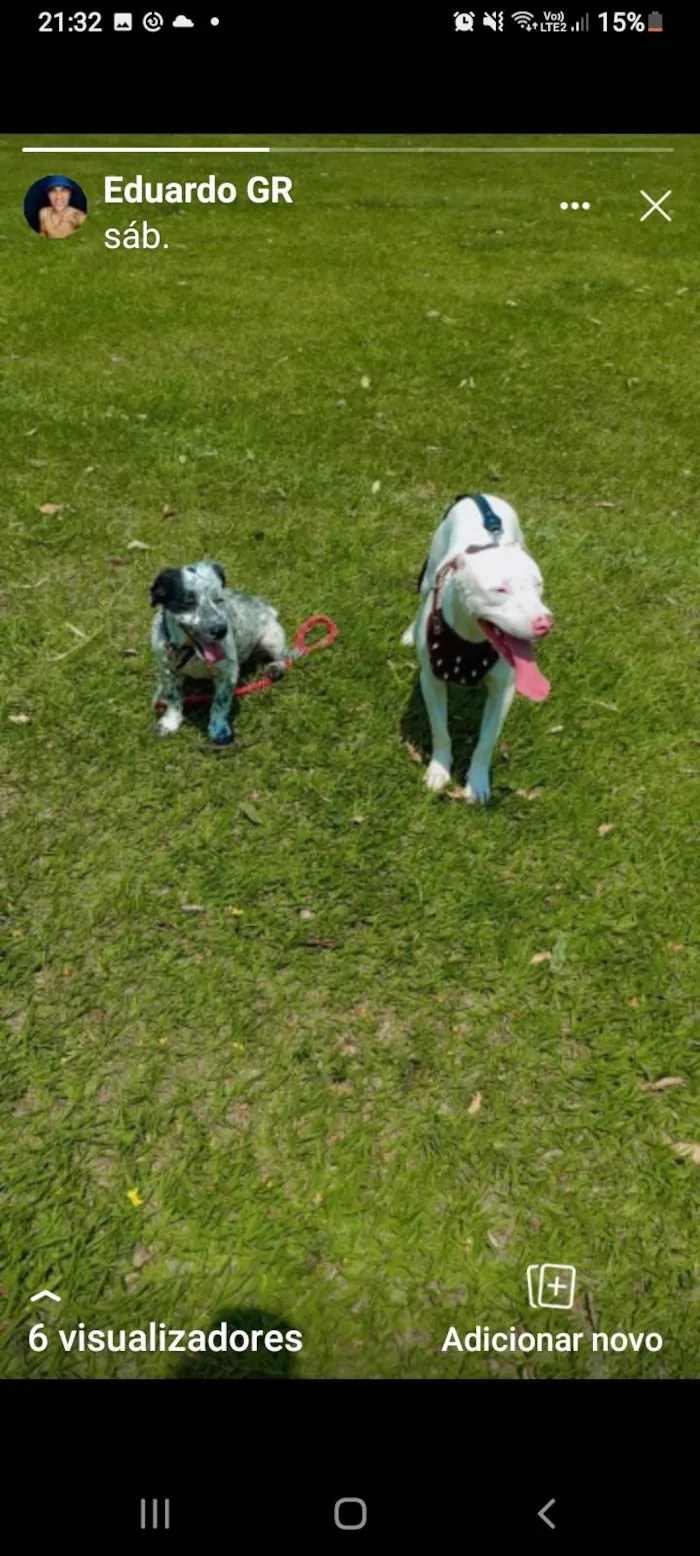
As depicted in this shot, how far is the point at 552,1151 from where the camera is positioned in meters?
3.36

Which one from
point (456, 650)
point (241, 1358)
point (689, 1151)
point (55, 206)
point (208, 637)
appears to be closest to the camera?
point (241, 1358)

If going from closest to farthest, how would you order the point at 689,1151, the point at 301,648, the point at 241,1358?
the point at 241,1358 → the point at 689,1151 → the point at 301,648

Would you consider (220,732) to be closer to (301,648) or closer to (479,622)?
(301,648)

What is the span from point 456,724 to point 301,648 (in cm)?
105

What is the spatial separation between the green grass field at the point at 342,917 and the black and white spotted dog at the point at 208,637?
20 centimetres

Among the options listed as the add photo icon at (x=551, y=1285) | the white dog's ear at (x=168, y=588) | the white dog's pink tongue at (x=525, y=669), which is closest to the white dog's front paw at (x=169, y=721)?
the white dog's ear at (x=168, y=588)

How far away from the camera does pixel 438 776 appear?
4.65 m

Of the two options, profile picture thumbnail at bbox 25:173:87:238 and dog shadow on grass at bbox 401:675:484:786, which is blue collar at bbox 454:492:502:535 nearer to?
dog shadow on grass at bbox 401:675:484:786

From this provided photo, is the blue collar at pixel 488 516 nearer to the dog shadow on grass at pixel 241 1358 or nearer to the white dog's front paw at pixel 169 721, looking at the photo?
the white dog's front paw at pixel 169 721

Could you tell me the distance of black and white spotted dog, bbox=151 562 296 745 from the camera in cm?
420
